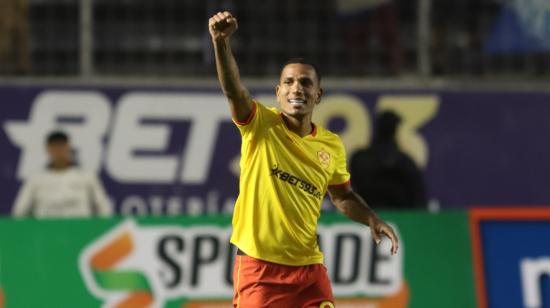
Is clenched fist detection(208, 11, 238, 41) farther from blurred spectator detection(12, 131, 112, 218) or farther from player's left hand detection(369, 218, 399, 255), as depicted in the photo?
blurred spectator detection(12, 131, 112, 218)

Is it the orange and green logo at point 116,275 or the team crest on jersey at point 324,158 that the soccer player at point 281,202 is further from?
the orange and green logo at point 116,275

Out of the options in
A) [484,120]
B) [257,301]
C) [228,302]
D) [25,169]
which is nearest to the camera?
[257,301]

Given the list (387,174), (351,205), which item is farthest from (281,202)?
(387,174)

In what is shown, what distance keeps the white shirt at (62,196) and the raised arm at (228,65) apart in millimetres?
5564

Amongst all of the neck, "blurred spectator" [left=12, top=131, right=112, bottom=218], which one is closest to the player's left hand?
the neck

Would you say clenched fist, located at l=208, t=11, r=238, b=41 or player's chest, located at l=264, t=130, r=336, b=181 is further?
player's chest, located at l=264, t=130, r=336, b=181

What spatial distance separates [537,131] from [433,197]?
1268 mm

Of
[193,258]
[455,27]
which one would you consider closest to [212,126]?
[455,27]

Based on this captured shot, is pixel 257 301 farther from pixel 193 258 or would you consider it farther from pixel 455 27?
pixel 455 27

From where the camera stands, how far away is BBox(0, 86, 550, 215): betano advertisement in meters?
12.0

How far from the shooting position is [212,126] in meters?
12.3

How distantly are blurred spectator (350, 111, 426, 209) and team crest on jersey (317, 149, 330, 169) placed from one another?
13.3 ft

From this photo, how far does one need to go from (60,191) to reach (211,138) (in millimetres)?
1799

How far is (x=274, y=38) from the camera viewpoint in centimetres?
1217
